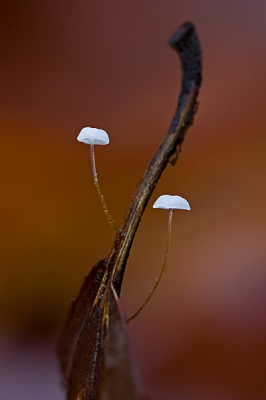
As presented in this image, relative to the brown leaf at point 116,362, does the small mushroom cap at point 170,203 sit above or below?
above

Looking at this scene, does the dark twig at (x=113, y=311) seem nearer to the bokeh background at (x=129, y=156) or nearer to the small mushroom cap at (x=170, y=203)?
the small mushroom cap at (x=170, y=203)

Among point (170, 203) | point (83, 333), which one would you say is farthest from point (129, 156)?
point (83, 333)

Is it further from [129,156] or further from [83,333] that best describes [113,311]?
[129,156]

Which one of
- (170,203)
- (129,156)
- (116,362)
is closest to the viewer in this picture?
(116,362)

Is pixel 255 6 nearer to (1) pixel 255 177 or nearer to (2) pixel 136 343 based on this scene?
(1) pixel 255 177

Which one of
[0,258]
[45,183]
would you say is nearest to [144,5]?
[45,183]

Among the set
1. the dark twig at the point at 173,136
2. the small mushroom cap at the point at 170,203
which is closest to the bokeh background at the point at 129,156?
the small mushroom cap at the point at 170,203

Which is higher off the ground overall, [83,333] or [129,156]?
[129,156]

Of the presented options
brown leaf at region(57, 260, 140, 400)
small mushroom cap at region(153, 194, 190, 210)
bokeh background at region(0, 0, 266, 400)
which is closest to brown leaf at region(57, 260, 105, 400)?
brown leaf at region(57, 260, 140, 400)
